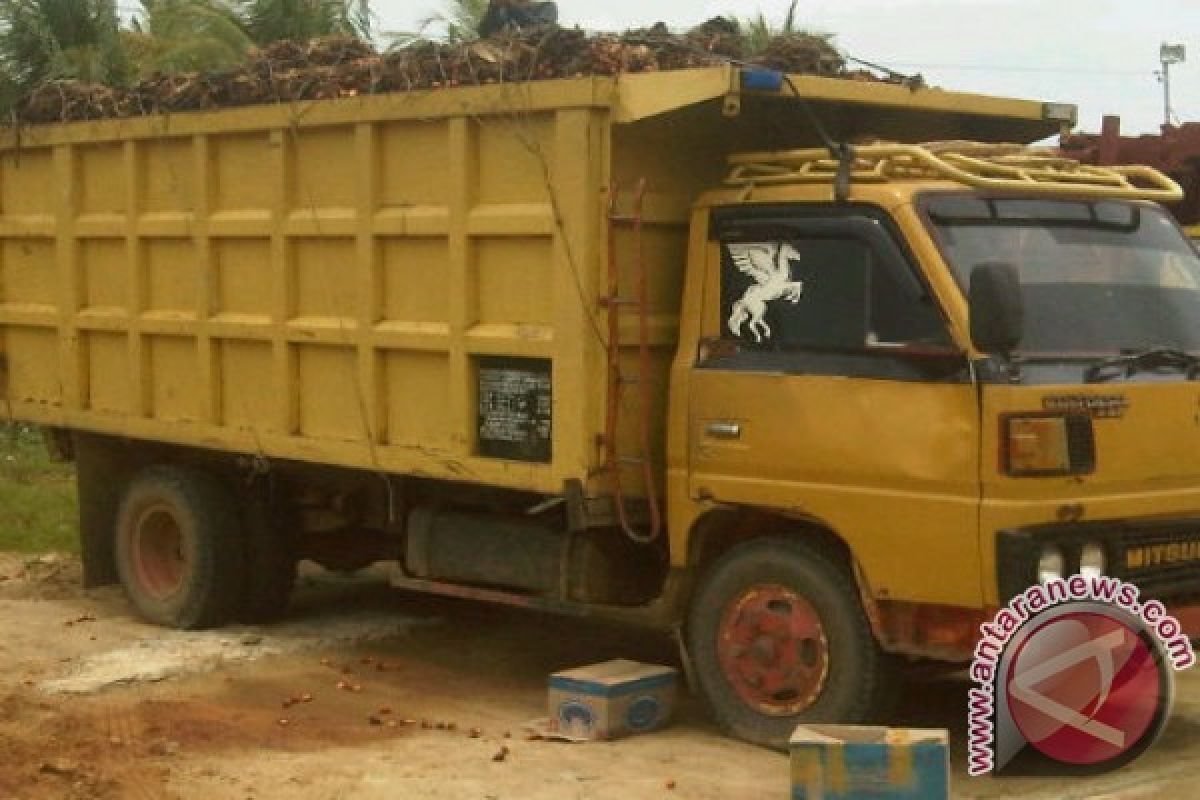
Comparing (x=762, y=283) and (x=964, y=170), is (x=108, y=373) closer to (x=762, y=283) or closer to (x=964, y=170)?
(x=762, y=283)

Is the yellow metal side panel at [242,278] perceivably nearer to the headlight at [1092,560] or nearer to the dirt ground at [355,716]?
the dirt ground at [355,716]

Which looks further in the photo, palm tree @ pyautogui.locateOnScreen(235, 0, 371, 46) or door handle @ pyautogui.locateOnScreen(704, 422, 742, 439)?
palm tree @ pyautogui.locateOnScreen(235, 0, 371, 46)

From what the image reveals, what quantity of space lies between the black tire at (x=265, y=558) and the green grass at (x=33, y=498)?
2.22 m

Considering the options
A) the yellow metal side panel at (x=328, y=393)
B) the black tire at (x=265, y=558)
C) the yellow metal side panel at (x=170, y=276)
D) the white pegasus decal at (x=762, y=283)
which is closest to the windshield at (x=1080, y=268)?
the white pegasus decal at (x=762, y=283)

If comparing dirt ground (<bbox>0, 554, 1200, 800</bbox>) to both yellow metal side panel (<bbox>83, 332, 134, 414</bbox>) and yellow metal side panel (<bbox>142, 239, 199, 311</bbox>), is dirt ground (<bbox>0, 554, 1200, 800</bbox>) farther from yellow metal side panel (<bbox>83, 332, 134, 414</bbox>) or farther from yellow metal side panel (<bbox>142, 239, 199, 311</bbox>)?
yellow metal side panel (<bbox>142, 239, 199, 311</bbox>)

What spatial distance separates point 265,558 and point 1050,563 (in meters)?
4.75

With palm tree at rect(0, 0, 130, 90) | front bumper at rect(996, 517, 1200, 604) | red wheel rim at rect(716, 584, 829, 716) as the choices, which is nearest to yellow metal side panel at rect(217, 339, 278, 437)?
red wheel rim at rect(716, 584, 829, 716)

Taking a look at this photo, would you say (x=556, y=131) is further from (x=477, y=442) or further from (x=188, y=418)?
(x=188, y=418)

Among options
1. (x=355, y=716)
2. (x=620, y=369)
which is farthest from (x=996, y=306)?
(x=355, y=716)

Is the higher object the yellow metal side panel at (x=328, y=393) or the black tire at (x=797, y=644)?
the yellow metal side panel at (x=328, y=393)

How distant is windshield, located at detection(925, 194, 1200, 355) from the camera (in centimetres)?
696

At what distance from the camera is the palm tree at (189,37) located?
59.1 feet

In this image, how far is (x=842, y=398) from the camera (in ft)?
23.1

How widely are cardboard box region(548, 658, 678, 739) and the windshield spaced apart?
6.83 ft
